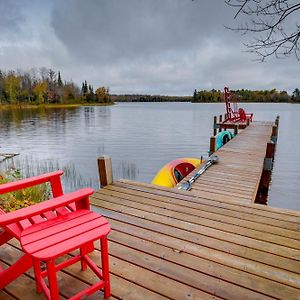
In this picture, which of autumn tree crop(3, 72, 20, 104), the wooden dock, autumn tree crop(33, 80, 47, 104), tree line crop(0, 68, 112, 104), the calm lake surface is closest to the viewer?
the wooden dock

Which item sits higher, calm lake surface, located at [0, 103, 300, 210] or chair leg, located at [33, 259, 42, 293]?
chair leg, located at [33, 259, 42, 293]

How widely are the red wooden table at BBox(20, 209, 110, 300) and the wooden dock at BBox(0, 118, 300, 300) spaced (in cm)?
23

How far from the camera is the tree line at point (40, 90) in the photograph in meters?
55.8

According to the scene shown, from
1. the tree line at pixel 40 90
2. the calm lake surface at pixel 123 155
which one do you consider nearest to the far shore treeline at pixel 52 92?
the tree line at pixel 40 90

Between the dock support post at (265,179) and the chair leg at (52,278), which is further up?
the chair leg at (52,278)

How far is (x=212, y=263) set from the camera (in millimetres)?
2117

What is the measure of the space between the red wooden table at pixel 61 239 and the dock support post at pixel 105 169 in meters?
1.90

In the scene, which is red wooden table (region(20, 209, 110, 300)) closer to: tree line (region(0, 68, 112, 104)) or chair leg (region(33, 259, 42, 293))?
chair leg (region(33, 259, 42, 293))

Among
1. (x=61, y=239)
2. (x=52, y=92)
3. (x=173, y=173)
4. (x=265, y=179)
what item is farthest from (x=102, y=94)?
(x=61, y=239)

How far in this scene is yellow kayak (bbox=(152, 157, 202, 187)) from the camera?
20.9ft

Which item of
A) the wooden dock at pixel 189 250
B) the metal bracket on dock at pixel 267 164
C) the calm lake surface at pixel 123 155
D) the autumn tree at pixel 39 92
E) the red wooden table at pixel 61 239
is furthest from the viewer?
the autumn tree at pixel 39 92

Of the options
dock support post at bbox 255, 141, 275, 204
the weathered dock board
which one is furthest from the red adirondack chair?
dock support post at bbox 255, 141, 275, 204

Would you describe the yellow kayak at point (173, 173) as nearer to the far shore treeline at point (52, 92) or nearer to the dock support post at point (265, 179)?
the dock support post at point (265, 179)

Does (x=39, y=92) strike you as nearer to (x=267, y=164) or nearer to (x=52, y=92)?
(x=52, y=92)
